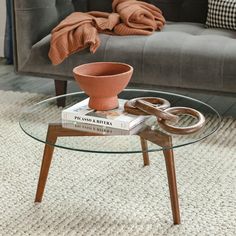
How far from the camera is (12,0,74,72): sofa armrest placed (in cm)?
261

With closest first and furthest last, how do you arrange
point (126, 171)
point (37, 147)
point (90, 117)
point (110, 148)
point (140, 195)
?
point (110, 148)
point (90, 117)
point (140, 195)
point (126, 171)
point (37, 147)

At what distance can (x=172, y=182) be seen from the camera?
63.6 inches

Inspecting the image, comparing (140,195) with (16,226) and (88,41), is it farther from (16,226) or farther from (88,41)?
(88,41)

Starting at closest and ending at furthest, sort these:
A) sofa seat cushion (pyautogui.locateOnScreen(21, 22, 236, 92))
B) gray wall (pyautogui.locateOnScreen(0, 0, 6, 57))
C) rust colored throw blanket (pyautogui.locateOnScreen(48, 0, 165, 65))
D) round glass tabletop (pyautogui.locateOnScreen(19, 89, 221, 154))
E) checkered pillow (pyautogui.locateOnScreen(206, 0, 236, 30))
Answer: round glass tabletop (pyautogui.locateOnScreen(19, 89, 221, 154)), sofa seat cushion (pyautogui.locateOnScreen(21, 22, 236, 92)), rust colored throw blanket (pyautogui.locateOnScreen(48, 0, 165, 65)), checkered pillow (pyautogui.locateOnScreen(206, 0, 236, 30)), gray wall (pyautogui.locateOnScreen(0, 0, 6, 57))

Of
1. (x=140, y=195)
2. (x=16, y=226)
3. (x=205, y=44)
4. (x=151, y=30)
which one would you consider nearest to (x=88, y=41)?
(x=151, y=30)

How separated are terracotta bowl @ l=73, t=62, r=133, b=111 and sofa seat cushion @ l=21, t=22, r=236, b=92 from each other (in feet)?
2.43

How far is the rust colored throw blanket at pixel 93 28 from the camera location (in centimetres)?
252

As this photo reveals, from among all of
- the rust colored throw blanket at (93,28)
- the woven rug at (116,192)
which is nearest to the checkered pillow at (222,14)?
the rust colored throw blanket at (93,28)

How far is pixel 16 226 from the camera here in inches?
65.5

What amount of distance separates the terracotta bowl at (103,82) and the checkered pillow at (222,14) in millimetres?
1164

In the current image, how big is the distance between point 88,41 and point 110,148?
3.58 feet

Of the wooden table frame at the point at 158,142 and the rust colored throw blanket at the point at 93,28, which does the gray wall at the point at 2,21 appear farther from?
the wooden table frame at the point at 158,142

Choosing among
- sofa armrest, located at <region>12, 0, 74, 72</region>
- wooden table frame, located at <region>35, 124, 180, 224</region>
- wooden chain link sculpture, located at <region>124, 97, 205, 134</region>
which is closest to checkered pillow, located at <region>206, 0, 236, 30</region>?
sofa armrest, located at <region>12, 0, 74, 72</region>

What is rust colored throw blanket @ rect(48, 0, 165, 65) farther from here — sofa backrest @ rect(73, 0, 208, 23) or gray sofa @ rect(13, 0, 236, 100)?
sofa backrest @ rect(73, 0, 208, 23)
